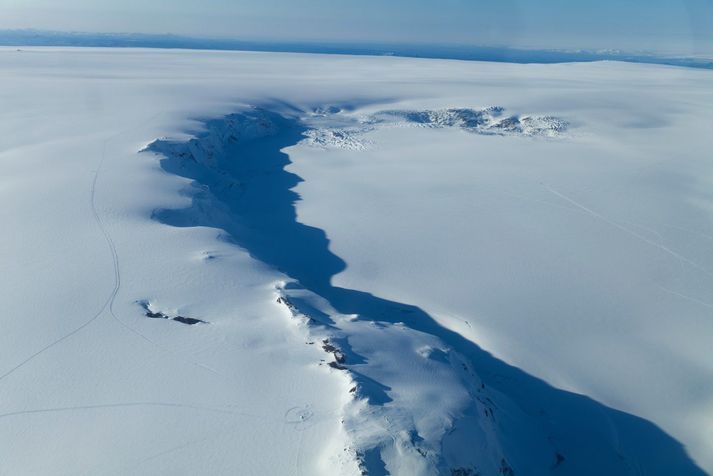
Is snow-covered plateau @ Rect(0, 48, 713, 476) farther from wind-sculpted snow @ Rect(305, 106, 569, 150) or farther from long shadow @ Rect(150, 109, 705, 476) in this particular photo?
wind-sculpted snow @ Rect(305, 106, 569, 150)

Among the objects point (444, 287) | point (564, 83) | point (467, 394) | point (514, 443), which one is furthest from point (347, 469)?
point (564, 83)

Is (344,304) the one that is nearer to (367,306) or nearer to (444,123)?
(367,306)

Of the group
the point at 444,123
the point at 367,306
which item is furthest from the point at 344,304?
the point at 444,123

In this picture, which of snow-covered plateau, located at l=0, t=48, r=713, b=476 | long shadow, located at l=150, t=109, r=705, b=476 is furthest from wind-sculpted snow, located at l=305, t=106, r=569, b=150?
long shadow, located at l=150, t=109, r=705, b=476

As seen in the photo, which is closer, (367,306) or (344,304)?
(367,306)

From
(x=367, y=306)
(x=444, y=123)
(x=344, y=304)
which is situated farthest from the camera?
(x=444, y=123)

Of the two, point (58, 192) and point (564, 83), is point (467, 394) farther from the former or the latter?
point (564, 83)
